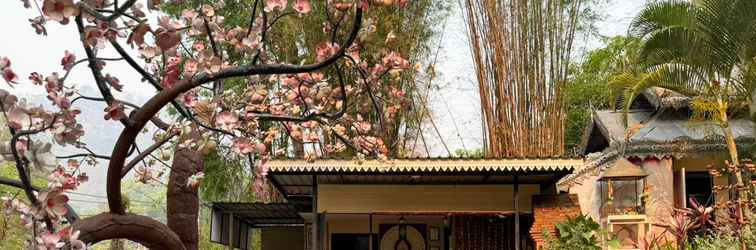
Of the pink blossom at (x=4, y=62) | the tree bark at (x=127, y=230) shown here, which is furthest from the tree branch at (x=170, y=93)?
the pink blossom at (x=4, y=62)

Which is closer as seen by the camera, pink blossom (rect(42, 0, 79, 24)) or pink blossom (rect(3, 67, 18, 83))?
pink blossom (rect(42, 0, 79, 24))

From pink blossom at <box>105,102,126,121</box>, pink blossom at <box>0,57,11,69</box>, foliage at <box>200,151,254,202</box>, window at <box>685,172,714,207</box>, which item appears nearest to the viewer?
pink blossom at <box>0,57,11,69</box>

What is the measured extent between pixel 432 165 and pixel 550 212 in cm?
143

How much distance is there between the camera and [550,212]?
8750mm

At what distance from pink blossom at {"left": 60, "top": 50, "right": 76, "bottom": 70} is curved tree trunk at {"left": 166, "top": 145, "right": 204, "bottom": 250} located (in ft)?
8.90

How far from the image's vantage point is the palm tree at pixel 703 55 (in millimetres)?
8898

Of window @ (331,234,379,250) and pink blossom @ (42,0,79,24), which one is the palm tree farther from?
pink blossom @ (42,0,79,24)

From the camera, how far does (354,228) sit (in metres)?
11.1

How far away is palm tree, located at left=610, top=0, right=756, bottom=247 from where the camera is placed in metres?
8.90

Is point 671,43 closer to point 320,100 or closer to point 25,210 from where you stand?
point 320,100

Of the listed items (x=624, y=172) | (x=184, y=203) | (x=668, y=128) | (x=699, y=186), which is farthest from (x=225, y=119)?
(x=699, y=186)

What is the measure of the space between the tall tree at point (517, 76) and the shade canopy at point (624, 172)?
0.92m

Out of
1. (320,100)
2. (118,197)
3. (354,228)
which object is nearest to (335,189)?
(354,228)

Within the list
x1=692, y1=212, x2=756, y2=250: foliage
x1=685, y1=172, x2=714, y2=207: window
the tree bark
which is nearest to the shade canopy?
x1=692, y1=212, x2=756, y2=250: foliage
